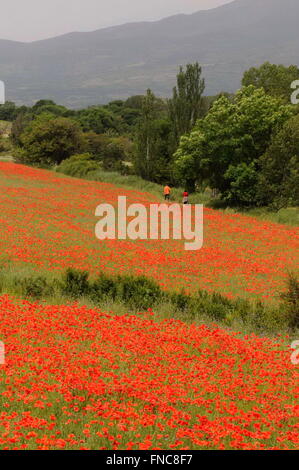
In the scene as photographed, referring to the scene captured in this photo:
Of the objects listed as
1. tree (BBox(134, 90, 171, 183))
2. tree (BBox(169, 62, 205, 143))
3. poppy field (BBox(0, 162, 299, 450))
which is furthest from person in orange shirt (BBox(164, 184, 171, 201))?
poppy field (BBox(0, 162, 299, 450))

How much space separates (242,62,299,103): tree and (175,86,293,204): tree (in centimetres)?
1712

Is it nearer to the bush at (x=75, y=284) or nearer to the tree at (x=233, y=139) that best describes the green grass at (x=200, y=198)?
the tree at (x=233, y=139)

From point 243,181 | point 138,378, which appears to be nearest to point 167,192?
point 243,181

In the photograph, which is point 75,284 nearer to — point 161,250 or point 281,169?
point 161,250

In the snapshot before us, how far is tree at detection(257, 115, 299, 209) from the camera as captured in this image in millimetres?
38631

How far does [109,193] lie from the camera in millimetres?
46250

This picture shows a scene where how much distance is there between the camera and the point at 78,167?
64625 millimetres

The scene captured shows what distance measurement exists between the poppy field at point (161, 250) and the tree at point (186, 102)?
24157 mm

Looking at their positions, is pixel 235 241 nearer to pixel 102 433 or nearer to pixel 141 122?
pixel 102 433

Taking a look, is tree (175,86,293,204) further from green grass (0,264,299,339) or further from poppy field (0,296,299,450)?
poppy field (0,296,299,450)

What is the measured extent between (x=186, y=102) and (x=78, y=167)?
53.7ft

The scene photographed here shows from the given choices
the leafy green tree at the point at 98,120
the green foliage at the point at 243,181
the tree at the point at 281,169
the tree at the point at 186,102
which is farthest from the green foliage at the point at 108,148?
the tree at the point at 281,169

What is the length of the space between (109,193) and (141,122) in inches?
717
